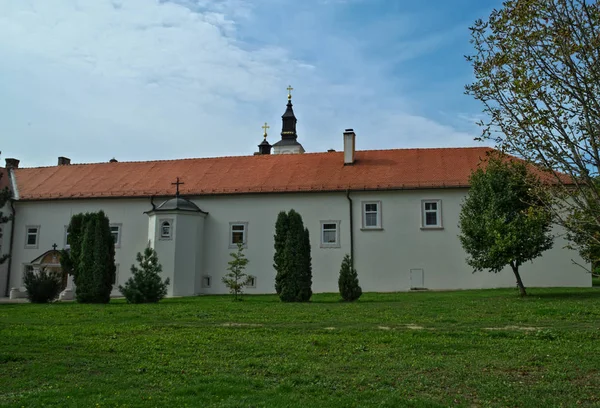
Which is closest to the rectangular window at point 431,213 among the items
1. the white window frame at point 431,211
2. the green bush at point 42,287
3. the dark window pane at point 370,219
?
the white window frame at point 431,211

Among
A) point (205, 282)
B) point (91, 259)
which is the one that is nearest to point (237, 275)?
point (91, 259)

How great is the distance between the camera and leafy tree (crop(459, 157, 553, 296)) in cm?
1852

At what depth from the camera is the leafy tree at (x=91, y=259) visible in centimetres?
2052

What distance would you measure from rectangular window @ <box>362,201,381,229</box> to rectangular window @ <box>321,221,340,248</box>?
4.40 ft

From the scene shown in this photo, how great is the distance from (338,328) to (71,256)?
13542mm

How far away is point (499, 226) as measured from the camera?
18.6 meters

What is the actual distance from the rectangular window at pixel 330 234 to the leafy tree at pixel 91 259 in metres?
9.98

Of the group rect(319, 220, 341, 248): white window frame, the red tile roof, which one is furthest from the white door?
the red tile roof

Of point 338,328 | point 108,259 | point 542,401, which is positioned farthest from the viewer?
point 108,259

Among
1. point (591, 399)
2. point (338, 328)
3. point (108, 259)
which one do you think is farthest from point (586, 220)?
point (108, 259)

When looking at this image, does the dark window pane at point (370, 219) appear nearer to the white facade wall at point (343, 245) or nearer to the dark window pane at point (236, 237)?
the white facade wall at point (343, 245)

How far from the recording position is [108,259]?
20969 millimetres

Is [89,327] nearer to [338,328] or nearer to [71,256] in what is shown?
[338,328]

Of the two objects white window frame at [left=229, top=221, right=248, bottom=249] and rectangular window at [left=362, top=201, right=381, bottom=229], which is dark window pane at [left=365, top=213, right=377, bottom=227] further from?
white window frame at [left=229, top=221, right=248, bottom=249]
